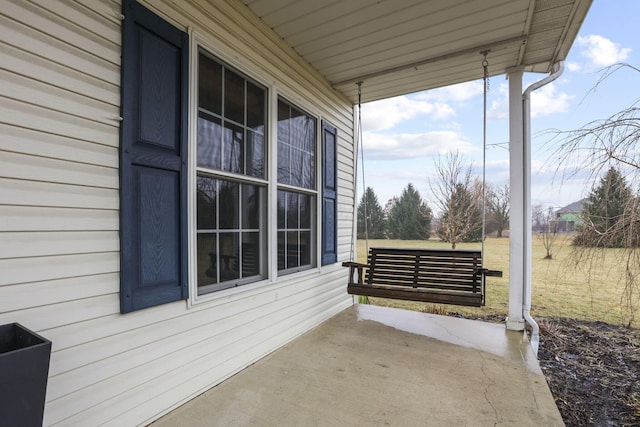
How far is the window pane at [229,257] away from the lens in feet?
7.86

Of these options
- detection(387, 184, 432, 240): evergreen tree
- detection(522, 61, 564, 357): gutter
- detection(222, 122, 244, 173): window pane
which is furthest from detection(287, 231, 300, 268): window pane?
detection(387, 184, 432, 240): evergreen tree

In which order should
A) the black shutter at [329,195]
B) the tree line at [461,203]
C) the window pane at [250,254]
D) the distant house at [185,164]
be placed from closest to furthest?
the distant house at [185,164], the window pane at [250,254], the black shutter at [329,195], the tree line at [461,203]

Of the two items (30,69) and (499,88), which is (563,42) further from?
(30,69)

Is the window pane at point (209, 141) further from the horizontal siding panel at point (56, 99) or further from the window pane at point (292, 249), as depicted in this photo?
the window pane at point (292, 249)

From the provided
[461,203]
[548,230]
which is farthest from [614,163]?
[461,203]

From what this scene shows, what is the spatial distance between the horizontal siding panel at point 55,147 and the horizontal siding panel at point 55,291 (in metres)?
0.58

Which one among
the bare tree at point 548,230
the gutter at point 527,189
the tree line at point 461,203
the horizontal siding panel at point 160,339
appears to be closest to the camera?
the horizontal siding panel at point 160,339

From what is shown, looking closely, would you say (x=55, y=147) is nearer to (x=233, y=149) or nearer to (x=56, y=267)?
(x=56, y=267)

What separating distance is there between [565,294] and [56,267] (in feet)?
22.7

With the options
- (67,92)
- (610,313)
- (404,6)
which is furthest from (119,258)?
(610,313)

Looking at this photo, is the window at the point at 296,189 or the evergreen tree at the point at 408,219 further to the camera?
the evergreen tree at the point at 408,219

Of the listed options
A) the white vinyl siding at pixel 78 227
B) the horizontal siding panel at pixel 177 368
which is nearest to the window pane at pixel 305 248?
the horizontal siding panel at pixel 177 368

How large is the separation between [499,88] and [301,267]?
137 inches

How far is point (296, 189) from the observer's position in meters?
3.30
